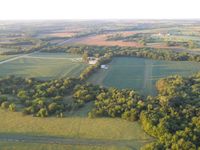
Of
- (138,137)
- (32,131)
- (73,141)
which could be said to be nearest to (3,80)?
(32,131)

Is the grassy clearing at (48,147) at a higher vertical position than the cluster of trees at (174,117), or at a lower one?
lower

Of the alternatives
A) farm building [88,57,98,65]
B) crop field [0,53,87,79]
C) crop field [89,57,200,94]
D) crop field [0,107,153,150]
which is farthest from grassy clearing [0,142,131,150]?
farm building [88,57,98,65]

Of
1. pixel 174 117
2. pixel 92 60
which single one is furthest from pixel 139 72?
pixel 174 117

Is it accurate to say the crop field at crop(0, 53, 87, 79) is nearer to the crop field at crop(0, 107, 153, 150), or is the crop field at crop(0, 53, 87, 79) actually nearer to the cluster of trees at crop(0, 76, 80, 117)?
the cluster of trees at crop(0, 76, 80, 117)

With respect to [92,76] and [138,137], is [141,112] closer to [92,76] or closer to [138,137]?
[138,137]

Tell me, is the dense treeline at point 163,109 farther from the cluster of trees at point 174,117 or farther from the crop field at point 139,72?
the crop field at point 139,72

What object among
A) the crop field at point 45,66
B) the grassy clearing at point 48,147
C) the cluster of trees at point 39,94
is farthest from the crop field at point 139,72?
the grassy clearing at point 48,147

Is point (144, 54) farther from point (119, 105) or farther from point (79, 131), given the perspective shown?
point (79, 131)
